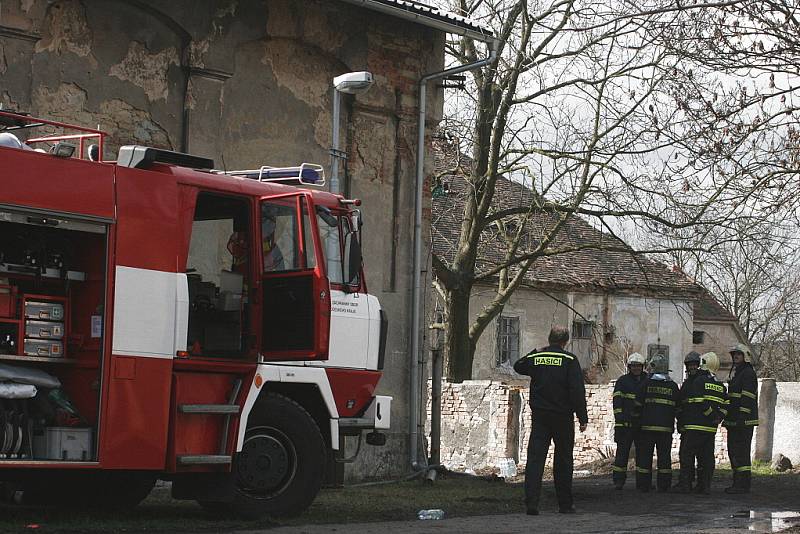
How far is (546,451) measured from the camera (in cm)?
1236

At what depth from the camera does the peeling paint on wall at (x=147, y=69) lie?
14.2 m

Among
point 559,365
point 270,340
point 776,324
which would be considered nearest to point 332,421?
point 270,340

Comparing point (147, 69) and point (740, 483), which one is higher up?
point (147, 69)

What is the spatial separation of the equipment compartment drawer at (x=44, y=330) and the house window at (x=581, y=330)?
3042 cm

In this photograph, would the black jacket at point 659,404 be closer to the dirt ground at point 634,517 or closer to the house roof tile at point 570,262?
the dirt ground at point 634,517

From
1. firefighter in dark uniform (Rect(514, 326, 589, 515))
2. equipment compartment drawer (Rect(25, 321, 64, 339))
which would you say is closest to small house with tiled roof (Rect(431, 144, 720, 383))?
firefighter in dark uniform (Rect(514, 326, 589, 515))

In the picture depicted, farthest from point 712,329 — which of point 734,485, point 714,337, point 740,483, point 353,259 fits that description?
point 353,259

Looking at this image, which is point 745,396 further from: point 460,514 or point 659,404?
point 460,514

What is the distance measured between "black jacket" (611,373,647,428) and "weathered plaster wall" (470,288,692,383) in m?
19.7

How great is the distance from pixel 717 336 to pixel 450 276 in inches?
956

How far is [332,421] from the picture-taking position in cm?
1128

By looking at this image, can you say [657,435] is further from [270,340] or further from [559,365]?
[270,340]

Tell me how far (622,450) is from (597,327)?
891 inches

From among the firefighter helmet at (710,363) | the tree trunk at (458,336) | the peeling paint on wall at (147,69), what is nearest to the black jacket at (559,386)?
the firefighter helmet at (710,363)
